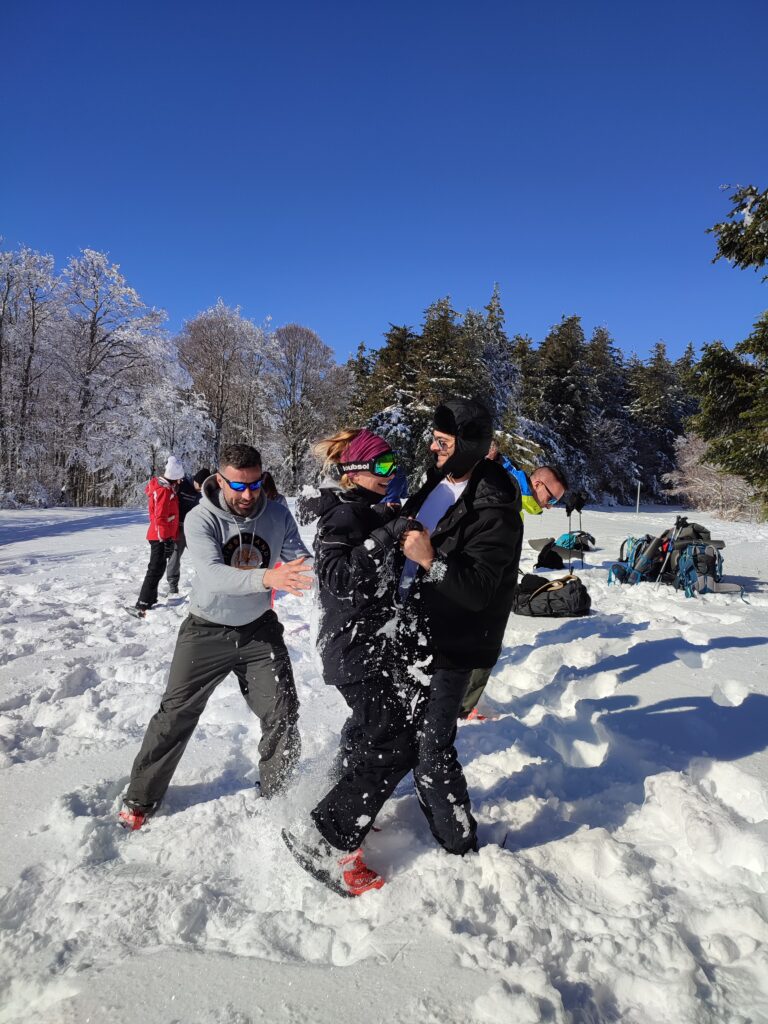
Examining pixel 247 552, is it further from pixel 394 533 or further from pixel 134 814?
pixel 134 814

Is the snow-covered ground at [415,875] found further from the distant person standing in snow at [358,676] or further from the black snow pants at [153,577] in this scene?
the black snow pants at [153,577]

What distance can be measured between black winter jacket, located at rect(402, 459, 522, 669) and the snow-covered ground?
901 millimetres

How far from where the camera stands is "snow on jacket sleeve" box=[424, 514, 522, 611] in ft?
7.13

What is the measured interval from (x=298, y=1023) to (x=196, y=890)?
2.35ft

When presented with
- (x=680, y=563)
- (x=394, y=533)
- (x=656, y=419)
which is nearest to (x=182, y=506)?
(x=394, y=533)

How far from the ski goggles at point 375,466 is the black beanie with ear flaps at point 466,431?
27 centimetres

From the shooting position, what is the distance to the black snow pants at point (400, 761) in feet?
7.73

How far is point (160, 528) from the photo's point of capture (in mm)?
7203

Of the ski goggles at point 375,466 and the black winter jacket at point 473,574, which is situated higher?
the ski goggles at point 375,466

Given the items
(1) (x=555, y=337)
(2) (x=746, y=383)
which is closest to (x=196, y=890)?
(2) (x=746, y=383)

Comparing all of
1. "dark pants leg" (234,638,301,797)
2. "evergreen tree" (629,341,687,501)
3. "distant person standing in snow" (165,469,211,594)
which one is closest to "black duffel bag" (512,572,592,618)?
"dark pants leg" (234,638,301,797)

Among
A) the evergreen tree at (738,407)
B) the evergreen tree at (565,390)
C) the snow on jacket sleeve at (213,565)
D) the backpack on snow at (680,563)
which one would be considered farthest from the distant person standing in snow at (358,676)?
the evergreen tree at (565,390)

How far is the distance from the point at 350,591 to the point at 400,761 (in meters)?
0.80

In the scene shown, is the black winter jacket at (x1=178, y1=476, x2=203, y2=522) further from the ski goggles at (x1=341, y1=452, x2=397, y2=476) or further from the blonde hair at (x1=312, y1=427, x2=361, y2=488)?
the ski goggles at (x1=341, y1=452, x2=397, y2=476)
